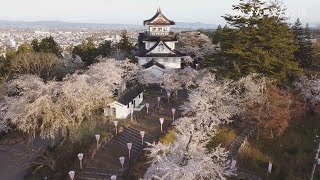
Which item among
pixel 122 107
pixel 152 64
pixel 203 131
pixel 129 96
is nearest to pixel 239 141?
pixel 203 131

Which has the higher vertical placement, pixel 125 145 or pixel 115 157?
pixel 125 145

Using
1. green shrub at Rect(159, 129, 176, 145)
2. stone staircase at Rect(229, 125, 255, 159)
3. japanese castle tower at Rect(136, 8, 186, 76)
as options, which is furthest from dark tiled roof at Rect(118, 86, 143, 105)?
stone staircase at Rect(229, 125, 255, 159)

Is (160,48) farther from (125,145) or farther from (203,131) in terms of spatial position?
(203,131)

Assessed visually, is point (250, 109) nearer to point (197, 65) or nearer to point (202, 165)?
point (202, 165)

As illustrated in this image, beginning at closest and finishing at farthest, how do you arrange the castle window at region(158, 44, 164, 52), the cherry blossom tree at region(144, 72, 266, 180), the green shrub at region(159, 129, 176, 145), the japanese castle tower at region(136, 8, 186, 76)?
the cherry blossom tree at region(144, 72, 266, 180)
the green shrub at region(159, 129, 176, 145)
the japanese castle tower at region(136, 8, 186, 76)
the castle window at region(158, 44, 164, 52)

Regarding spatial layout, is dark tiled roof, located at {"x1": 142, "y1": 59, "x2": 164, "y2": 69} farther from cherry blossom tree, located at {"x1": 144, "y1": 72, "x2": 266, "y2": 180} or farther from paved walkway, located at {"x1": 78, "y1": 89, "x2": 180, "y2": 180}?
cherry blossom tree, located at {"x1": 144, "y1": 72, "x2": 266, "y2": 180}

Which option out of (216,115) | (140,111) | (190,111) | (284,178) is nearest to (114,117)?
(140,111)
